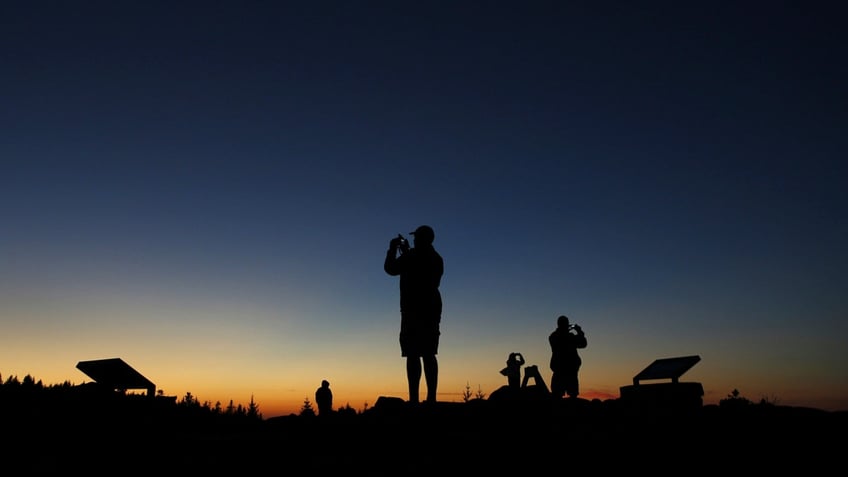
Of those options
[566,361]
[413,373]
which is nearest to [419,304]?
[413,373]

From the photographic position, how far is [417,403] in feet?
27.4

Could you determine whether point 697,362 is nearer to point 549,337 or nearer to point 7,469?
point 549,337

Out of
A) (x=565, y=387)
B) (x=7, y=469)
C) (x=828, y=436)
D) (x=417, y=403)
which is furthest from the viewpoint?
(x=565, y=387)

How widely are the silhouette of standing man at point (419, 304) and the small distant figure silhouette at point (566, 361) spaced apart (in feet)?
18.0

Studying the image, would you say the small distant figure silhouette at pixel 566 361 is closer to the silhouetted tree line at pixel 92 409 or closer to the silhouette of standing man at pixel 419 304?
the silhouette of standing man at pixel 419 304

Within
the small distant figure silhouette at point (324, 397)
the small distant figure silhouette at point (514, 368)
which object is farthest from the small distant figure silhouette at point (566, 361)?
the small distant figure silhouette at point (324, 397)

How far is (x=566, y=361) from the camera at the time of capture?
1326 centimetres

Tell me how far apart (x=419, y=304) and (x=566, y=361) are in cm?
597

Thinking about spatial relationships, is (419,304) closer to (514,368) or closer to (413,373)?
(413,373)

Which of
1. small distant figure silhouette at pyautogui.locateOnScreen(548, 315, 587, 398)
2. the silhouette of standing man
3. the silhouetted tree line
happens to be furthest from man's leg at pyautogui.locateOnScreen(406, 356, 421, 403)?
small distant figure silhouette at pyautogui.locateOnScreen(548, 315, 587, 398)

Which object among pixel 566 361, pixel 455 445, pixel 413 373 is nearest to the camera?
pixel 455 445

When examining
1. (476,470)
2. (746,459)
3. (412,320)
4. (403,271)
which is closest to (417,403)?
(412,320)

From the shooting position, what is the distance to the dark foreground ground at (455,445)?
5.21 meters

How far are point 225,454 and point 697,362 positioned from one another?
942 centimetres
